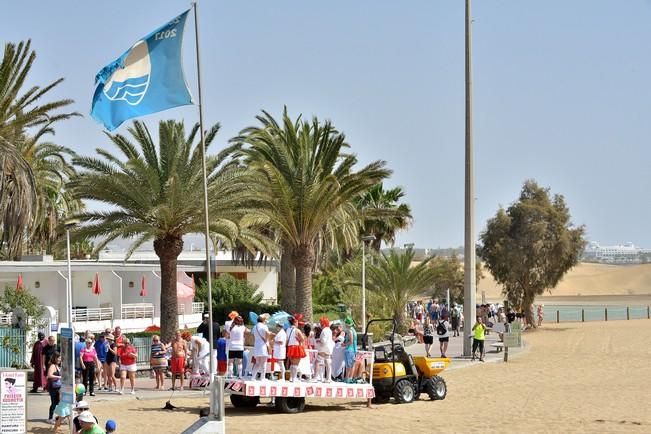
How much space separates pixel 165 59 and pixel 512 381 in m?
A: 13.4

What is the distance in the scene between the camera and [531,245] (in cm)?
5112

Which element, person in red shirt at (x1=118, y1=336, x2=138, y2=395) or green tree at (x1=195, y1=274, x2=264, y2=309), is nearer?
person in red shirt at (x1=118, y1=336, x2=138, y2=395)

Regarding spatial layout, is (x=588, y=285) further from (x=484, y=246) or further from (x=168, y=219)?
(x=168, y=219)

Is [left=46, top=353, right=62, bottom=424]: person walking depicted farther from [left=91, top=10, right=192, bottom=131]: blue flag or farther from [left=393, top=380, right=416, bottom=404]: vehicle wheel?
[left=393, top=380, right=416, bottom=404]: vehicle wheel

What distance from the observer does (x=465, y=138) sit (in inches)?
1330

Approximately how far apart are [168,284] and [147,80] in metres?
12.0

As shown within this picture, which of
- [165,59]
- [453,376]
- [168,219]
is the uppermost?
[165,59]

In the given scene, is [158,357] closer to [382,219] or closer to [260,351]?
[260,351]

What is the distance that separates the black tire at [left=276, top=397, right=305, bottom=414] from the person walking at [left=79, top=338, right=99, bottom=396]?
421 cm

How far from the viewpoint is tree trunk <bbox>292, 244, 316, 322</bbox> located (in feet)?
112

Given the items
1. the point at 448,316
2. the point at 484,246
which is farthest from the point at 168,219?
the point at 484,246

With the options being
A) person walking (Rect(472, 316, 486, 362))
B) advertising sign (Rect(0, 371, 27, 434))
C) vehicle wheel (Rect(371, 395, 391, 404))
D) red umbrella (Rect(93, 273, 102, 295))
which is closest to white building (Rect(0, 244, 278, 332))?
red umbrella (Rect(93, 273, 102, 295))

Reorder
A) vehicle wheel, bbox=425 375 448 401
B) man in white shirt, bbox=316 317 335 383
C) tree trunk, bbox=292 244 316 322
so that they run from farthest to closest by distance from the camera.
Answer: tree trunk, bbox=292 244 316 322, vehicle wheel, bbox=425 375 448 401, man in white shirt, bbox=316 317 335 383

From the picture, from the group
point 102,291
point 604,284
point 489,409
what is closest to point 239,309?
point 102,291
